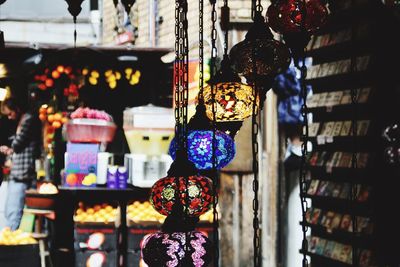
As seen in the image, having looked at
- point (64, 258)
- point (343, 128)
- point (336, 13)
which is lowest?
point (64, 258)

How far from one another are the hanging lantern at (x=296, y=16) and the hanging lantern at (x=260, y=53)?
0.10 m

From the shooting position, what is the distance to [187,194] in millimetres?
3555

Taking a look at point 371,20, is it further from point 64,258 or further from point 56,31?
point 56,31

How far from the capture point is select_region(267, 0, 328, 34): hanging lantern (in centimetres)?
375

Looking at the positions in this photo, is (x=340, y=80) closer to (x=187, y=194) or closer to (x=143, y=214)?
(x=143, y=214)

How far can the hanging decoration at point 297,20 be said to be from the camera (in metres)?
3.75

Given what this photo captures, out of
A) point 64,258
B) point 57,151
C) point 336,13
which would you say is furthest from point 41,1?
point 336,13

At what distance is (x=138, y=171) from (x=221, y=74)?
5066 millimetres

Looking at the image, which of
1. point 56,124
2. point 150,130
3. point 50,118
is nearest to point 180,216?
point 150,130

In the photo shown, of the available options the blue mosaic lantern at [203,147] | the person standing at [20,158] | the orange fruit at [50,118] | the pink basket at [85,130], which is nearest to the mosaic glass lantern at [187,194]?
the blue mosaic lantern at [203,147]

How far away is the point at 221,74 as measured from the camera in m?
4.24

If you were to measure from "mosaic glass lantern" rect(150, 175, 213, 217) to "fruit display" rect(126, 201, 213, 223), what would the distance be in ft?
17.2

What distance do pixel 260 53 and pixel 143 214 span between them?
18.2ft

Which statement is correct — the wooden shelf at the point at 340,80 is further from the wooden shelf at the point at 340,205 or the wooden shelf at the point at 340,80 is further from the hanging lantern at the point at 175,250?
the hanging lantern at the point at 175,250
